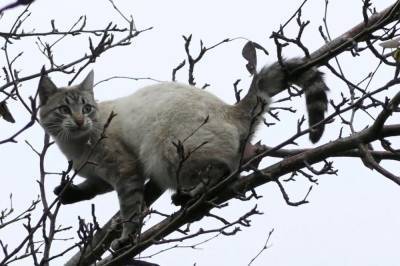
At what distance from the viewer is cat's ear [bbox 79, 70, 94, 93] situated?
607 cm

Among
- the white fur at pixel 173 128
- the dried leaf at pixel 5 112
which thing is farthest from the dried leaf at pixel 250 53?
the dried leaf at pixel 5 112

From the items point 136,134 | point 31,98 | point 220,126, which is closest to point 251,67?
point 220,126

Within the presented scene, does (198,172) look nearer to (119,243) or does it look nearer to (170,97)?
(119,243)

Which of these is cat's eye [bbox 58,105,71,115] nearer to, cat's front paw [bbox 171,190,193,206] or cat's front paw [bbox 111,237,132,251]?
cat's front paw [bbox 111,237,132,251]

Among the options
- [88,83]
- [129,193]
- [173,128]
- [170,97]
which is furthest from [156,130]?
[88,83]

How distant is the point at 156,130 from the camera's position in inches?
200

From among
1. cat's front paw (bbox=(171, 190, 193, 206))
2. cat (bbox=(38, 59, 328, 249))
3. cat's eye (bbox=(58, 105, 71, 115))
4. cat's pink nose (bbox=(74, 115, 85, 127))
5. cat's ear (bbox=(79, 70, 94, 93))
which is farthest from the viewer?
cat's ear (bbox=(79, 70, 94, 93))

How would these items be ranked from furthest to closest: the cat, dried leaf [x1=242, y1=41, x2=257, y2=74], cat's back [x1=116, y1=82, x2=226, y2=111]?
cat's back [x1=116, y1=82, x2=226, y2=111], the cat, dried leaf [x1=242, y1=41, x2=257, y2=74]

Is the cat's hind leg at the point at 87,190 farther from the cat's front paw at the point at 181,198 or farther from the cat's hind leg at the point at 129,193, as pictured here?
the cat's front paw at the point at 181,198

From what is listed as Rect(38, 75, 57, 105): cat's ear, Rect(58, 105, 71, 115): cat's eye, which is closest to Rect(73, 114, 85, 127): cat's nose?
Rect(58, 105, 71, 115): cat's eye

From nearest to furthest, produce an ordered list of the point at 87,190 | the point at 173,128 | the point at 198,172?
the point at 198,172
the point at 173,128
the point at 87,190

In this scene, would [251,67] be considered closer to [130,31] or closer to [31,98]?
[130,31]

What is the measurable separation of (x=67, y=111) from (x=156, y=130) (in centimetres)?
116

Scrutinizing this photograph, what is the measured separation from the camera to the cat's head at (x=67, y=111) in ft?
18.5
